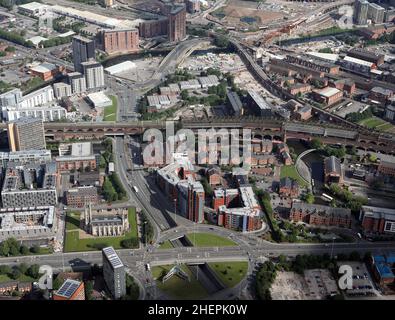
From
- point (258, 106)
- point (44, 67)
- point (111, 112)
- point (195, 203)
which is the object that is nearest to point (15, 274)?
point (195, 203)

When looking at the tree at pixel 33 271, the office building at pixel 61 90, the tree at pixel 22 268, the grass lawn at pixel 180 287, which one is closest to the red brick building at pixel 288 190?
the grass lawn at pixel 180 287

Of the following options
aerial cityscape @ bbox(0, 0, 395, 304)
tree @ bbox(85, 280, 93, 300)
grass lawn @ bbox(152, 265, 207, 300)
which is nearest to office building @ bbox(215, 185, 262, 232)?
aerial cityscape @ bbox(0, 0, 395, 304)

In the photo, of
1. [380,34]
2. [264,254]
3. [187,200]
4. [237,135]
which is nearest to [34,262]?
[187,200]

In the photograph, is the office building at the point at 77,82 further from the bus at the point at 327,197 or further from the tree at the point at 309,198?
the bus at the point at 327,197

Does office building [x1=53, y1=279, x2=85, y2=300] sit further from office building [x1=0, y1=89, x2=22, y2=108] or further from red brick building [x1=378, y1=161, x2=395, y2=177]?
office building [x1=0, y1=89, x2=22, y2=108]

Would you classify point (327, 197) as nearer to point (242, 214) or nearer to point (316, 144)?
point (242, 214)

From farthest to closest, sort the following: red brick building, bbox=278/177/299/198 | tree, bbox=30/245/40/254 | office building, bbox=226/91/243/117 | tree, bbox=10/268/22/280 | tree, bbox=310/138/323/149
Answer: office building, bbox=226/91/243/117 → tree, bbox=310/138/323/149 → red brick building, bbox=278/177/299/198 → tree, bbox=30/245/40/254 → tree, bbox=10/268/22/280

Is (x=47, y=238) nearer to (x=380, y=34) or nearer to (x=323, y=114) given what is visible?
(x=323, y=114)

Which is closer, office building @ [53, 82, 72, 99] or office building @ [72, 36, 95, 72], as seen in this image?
office building @ [53, 82, 72, 99]
